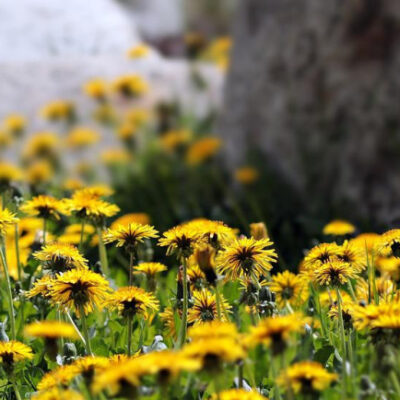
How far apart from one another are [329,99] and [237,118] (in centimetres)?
112

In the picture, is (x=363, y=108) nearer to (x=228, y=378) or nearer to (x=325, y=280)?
(x=325, y=280)

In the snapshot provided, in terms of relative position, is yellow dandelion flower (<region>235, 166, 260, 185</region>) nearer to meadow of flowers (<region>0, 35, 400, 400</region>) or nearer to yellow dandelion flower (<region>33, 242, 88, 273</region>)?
meadow of flowers (<region>0, 35, 400, 400</region>)

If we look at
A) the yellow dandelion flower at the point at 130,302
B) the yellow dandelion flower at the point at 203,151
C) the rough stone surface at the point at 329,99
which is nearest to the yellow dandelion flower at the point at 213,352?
the yellow dandelion flower at the point at 130,302

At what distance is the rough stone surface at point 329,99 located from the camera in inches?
143

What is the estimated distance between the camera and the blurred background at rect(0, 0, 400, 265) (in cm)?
371

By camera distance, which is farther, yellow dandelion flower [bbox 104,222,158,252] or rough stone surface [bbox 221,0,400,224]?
rough stone surface [bbox 221,0,400,224]

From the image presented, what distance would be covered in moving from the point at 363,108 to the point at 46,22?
196 inches

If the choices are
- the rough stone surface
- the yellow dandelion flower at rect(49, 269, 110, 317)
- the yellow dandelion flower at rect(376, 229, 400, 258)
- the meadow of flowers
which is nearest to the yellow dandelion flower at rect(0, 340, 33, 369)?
the meadow of flowers

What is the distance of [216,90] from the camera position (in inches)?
280

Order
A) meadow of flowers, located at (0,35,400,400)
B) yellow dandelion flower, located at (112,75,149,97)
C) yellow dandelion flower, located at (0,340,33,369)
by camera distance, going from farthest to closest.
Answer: yellow dandelion flower, located at (112,75,149,97), yellow dandelion flower, located at (0,340,33,369), meadow of flowers, located at (0,35,400,400)

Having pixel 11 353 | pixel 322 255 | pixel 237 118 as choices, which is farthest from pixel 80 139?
pixel 11 353

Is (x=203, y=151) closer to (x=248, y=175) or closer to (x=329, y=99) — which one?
(x=248, y=175)

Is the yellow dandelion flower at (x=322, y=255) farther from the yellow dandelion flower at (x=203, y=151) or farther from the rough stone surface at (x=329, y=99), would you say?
the yellow dandelion flower at (x=203, y=151)

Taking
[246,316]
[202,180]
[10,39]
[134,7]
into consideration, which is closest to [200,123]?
[202,180]
